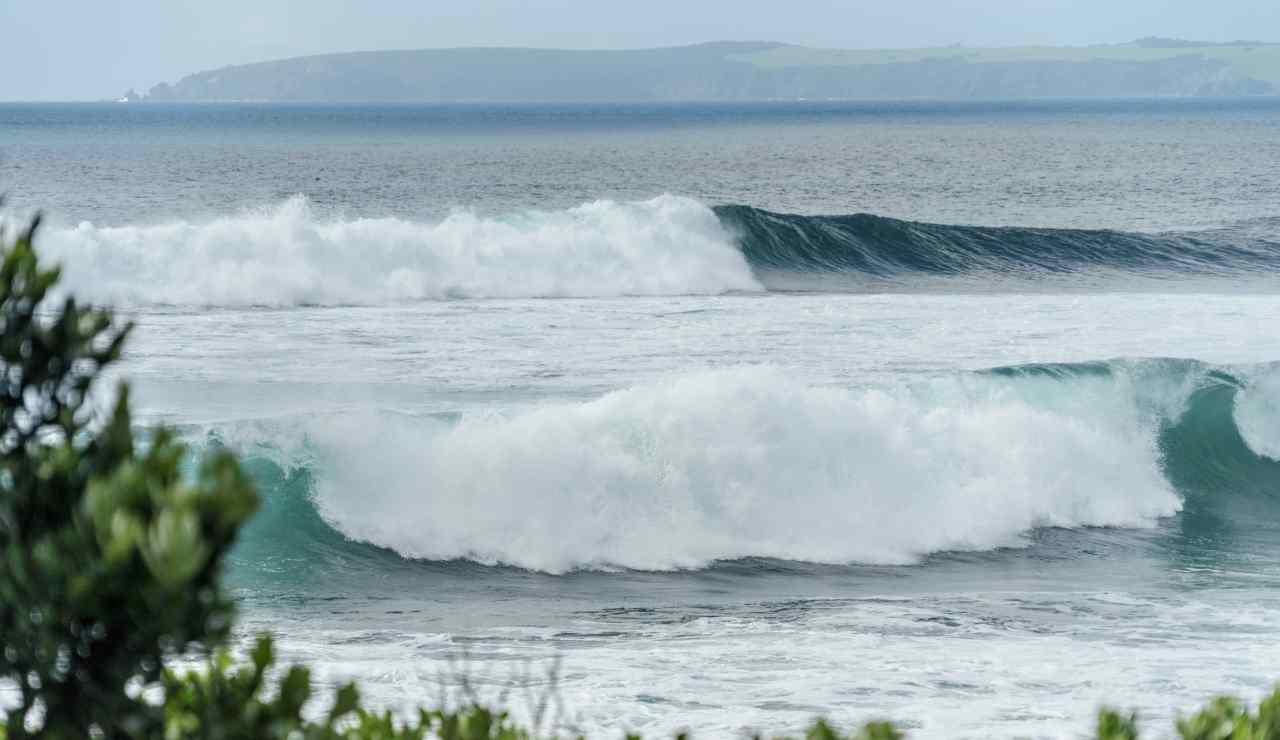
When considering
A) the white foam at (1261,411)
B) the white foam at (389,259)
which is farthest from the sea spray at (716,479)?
the white foam at (389,259)

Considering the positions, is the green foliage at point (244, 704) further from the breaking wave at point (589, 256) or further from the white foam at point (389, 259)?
the white foam at point (389, 259)

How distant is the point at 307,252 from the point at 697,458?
654 inches

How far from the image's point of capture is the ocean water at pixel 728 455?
9.47 metres

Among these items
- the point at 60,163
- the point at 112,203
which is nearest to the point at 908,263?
the point at 112,203

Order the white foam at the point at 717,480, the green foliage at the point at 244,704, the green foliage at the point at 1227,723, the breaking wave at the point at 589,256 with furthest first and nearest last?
the breaking wave at the point at 589,256 → the white foam at the point at 717,480 → the green foliage at the point at 1227,723 → the green foliage at the point at 244,704

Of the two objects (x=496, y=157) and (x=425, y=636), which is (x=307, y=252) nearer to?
(x=425, y=636)

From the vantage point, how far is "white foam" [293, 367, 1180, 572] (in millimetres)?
13344

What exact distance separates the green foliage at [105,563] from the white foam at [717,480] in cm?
995

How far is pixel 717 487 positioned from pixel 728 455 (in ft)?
1.40

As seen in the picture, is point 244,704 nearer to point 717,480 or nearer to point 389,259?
point 717,480

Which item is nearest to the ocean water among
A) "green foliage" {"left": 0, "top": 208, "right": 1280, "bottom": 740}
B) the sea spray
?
the sea spray

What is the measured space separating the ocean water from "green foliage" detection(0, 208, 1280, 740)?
684 millimetres

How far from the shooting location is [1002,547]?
45.1 ft

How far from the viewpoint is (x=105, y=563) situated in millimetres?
2246
